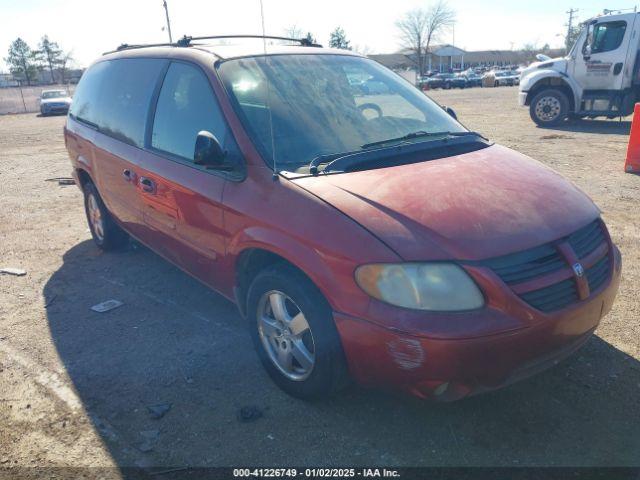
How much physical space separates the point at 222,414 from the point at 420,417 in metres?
1.06

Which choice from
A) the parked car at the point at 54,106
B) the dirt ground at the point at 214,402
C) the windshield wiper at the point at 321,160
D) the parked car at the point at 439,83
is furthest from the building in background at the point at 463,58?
the windshield wiper at the point at 321,160

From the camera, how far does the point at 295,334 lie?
8.99 feet

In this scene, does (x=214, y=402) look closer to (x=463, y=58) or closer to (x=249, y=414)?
(x=249, y=414)

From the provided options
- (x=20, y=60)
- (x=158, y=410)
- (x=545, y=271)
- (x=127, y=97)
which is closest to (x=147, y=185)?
(x=127, y=97)

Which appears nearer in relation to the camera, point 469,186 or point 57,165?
point 469,186

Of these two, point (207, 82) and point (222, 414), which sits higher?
point (207, 82)

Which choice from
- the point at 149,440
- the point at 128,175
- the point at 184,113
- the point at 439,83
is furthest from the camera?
the point at 439,83

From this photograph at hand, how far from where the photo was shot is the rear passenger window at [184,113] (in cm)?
325

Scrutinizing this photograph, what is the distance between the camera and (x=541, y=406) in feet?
8.98

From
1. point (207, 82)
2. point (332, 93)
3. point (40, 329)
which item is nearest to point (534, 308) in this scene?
point (332, 93)

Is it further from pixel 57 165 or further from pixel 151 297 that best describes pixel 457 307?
pixel 57 165

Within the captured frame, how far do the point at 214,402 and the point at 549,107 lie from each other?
45.7 ft

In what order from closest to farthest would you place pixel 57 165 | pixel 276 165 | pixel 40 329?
pixel 276 165 < pixel 40 329 < pixel 57 165

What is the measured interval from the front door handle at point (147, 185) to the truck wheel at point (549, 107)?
13053 mm
